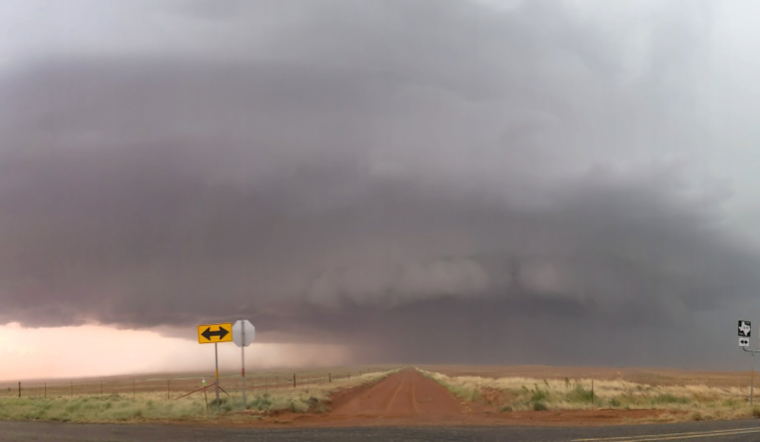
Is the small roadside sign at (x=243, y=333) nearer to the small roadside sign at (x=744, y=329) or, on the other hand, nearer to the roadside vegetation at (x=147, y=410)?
the roadside vegetation at (x=147, y=410)

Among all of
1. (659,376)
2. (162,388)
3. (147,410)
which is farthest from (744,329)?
(162,388)

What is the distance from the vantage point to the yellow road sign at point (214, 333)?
2869 centimetres

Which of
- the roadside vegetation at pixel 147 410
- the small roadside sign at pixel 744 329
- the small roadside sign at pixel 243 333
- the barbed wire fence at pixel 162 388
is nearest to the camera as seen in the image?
the roadside vegetation at pixel 147 410

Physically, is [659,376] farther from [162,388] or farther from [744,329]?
[162,388]

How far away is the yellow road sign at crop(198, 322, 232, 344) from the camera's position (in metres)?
28.7

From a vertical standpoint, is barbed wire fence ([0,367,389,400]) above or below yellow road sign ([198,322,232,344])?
below

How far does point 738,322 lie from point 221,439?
2570 centimetres

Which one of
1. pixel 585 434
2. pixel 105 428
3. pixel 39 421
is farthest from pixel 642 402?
pixel 39 421

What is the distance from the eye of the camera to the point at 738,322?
29984 millimetres

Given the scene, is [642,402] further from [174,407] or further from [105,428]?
[105,428]

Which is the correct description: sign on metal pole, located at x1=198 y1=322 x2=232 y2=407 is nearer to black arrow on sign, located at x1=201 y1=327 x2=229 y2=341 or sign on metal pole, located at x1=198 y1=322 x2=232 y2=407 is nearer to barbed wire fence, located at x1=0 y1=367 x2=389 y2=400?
black arrow on sign, located at x1=201 y1=327 x2=229 y2=341

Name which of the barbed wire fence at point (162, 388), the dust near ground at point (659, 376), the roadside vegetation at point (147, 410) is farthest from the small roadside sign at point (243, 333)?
the dust near ground at point (659, 376)

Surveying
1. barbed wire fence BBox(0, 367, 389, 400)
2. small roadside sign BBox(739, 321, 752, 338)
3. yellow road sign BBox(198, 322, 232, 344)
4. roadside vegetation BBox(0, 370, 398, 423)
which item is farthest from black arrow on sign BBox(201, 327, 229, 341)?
small roadside sign BBox(739, 321, 752, 338)

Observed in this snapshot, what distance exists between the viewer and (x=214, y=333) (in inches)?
1136
